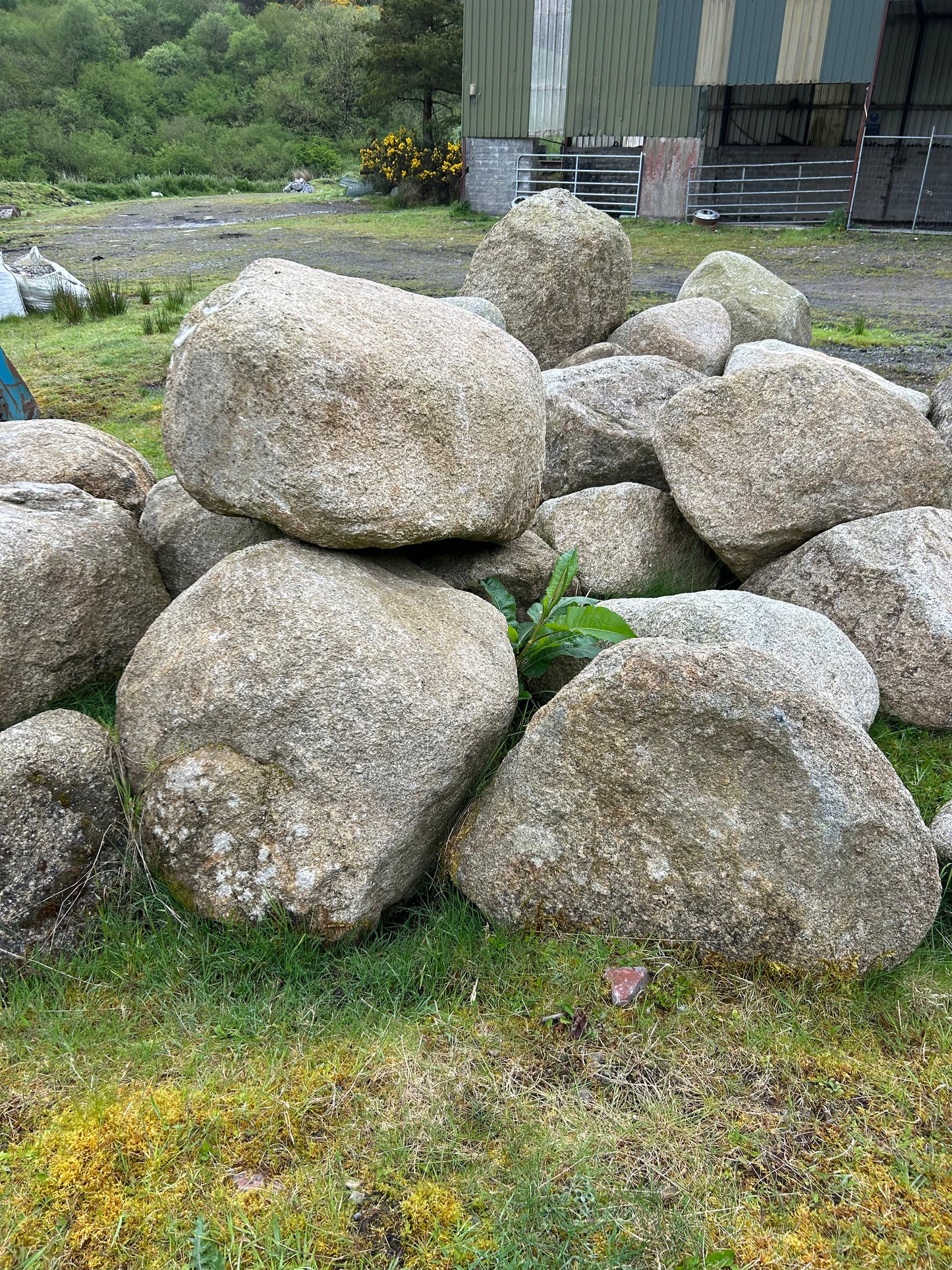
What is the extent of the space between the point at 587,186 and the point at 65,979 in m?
21.9

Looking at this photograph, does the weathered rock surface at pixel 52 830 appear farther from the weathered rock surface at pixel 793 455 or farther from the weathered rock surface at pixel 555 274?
the weathered rock surface at pixel 555 274

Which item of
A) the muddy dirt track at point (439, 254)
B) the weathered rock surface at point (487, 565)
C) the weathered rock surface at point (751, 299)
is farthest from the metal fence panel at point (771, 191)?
the weathered rock surface at point (487, 565)

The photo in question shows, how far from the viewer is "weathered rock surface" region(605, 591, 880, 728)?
353 centimetres

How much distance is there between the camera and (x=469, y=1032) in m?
2.71

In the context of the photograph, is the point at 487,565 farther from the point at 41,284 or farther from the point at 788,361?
the point at 41,284

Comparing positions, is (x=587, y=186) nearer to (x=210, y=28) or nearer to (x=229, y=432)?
(x=229, y=432)

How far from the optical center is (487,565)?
4098 millimetres

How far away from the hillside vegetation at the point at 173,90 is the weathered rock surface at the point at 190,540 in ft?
125

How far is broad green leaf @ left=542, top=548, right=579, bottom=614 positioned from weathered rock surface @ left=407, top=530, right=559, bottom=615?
0.20 m

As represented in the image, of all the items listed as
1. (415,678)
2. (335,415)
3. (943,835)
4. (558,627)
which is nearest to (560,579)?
(558,627)

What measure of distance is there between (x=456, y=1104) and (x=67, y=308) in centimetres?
1037

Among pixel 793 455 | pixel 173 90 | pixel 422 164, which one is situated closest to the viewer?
pixel 793 455

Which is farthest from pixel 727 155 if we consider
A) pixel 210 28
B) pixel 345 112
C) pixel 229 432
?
pixel 210 28

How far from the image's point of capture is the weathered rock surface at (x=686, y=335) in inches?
245
